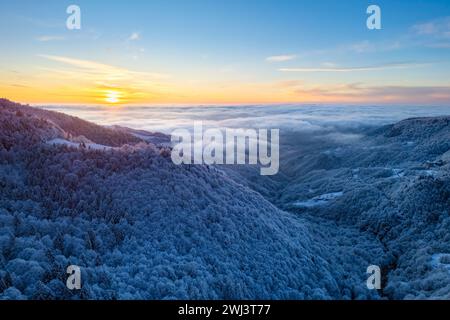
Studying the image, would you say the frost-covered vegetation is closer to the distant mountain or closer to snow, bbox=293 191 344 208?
the distant mountain

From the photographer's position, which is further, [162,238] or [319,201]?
[319,201]

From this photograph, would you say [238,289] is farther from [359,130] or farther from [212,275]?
[359,130]
